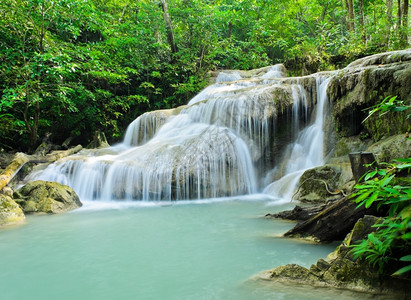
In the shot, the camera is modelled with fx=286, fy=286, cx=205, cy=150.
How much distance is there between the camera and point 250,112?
8.85m

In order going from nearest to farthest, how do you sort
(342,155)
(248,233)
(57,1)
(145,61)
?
(248,233) → (342,155) → (57,1) → (145,61)

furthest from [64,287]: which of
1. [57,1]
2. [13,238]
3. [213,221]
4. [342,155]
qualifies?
[57,1]

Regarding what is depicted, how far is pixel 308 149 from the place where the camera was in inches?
326

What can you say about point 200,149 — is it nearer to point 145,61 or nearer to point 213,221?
point 213,221

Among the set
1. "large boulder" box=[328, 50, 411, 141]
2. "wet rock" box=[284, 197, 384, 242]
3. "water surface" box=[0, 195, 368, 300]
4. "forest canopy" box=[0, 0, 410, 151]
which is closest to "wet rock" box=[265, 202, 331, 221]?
"water surface" box=[0, 195, 368, 300]

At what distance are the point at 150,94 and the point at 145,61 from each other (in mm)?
1715

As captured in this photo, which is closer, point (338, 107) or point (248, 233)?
point (248, 233)

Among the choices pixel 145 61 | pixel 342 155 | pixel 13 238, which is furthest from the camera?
pixel 145 61

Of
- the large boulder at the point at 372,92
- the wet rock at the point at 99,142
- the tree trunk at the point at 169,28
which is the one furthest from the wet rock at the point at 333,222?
the tree trunk at the point at 169,28

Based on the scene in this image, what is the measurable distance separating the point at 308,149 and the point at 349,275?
6657mm

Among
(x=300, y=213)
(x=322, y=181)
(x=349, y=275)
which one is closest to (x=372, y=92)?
(x=322, y=181)

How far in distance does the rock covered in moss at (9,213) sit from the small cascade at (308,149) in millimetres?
5617

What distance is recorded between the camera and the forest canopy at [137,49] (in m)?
8.59

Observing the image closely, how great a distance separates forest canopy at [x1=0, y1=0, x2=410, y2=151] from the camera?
28.2ft
